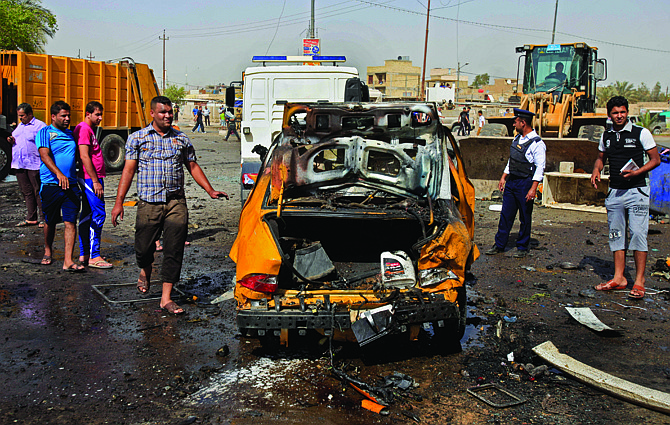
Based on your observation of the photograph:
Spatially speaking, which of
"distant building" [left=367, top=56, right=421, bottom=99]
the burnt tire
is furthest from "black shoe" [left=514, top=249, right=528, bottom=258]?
"distant building" [left=367, top=56, right=421, bottom=99]

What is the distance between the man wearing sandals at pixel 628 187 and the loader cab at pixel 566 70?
10113 millimetres

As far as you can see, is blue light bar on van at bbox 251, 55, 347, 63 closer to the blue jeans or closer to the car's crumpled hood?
the blue jeans

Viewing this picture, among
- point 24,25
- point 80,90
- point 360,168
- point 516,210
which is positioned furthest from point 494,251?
point 24,25

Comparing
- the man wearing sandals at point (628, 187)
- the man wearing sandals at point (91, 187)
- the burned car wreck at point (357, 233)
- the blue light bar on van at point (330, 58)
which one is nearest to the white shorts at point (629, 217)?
the man wearing sandals at point (628, 187)

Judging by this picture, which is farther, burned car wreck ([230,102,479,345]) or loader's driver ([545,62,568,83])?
loader's driver ([545,62,568,83])

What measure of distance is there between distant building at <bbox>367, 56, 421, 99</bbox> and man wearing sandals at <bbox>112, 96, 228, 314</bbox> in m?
59.9

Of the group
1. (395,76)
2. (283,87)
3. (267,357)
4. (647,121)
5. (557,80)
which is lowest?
(267,357)

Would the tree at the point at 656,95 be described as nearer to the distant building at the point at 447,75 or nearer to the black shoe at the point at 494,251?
the distant building at the point at 447,75

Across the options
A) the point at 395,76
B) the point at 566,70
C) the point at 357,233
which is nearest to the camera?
the point at 357,233

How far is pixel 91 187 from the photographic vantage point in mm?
6309

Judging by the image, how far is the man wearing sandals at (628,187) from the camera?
553cm

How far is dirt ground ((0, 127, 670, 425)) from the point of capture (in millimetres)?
3346

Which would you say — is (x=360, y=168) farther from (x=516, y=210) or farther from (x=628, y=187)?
(x=516, y=210)

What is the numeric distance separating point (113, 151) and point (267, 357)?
1304 cm
